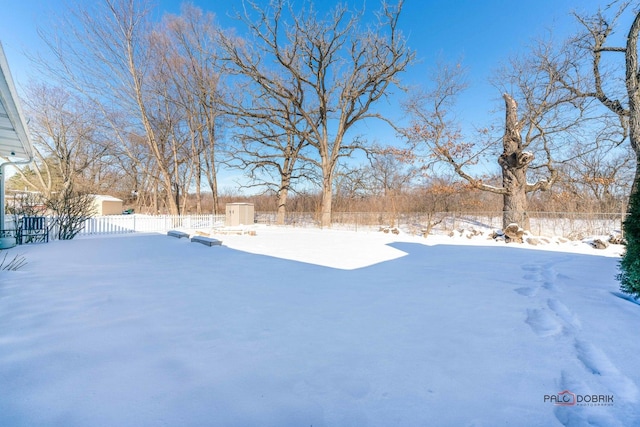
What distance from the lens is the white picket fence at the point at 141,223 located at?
35.8ft

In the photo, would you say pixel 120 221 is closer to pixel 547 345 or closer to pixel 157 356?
pixel 157 356

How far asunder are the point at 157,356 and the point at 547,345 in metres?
3.05

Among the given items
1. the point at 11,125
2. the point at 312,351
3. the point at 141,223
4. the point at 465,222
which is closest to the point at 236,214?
the point at 141,223

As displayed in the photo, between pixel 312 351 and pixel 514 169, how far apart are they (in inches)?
470

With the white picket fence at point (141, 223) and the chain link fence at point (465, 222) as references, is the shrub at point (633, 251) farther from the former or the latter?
the white picket fence at point (141, 223)

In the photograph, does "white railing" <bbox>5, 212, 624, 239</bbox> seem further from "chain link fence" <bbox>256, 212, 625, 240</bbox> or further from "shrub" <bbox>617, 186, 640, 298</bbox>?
"shrub" <bbox>617, 186, 640, 298</bbox>

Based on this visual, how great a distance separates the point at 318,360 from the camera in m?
1.94

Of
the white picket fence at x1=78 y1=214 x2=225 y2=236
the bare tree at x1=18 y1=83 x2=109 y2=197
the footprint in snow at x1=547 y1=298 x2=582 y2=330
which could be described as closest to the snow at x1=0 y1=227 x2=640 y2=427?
the footprint in snow at x1=547 y1=298 x2=582 y2=330

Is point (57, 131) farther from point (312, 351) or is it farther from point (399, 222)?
point (312, 351)

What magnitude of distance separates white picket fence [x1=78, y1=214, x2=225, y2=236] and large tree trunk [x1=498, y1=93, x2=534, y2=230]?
48.3 ft

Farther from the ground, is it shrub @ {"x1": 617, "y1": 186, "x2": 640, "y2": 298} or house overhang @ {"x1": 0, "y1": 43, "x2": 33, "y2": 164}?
house overhang @ {"x1": 0, "y1": 43, "x2": 33, "y2": 164}

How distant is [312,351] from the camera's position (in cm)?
207

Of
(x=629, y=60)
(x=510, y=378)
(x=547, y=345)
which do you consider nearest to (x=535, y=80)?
(x=629, y=60)

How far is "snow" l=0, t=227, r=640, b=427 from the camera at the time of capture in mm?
1448
